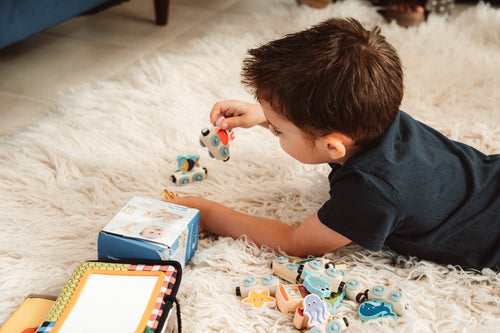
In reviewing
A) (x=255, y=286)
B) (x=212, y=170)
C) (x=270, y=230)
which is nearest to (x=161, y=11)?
(x=212, y=170)

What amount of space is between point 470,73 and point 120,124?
1068 mm

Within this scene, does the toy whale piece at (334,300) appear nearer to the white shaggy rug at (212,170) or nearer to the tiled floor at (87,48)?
the white shaggy rug at (212,170)

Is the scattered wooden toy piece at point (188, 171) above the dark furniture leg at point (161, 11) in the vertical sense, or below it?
below

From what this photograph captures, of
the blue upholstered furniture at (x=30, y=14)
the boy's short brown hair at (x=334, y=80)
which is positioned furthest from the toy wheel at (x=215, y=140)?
the blue upholstered furniture at (x=30, y=14)

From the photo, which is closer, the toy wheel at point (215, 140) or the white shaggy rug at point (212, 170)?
the white shaggy rug at point (212, 170)

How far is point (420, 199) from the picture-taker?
2.47ft

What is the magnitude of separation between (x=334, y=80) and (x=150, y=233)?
37 cm

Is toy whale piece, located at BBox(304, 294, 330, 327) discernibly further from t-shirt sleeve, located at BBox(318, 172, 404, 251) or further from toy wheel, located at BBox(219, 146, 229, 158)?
toy wheel, located at BBox(219, 146, 229, 158)

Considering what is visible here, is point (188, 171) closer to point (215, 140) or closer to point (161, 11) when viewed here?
point (215, 140)

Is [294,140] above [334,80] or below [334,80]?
below

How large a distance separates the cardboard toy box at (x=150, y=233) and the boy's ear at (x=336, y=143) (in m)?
0.25

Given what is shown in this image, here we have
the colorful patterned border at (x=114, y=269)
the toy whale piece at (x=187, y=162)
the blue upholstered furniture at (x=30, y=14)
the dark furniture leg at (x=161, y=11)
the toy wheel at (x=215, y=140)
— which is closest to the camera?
the colorful patterned border at (x=114, y=269)

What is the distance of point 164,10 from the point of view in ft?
6.37

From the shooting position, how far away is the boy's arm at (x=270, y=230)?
31.9 inches
